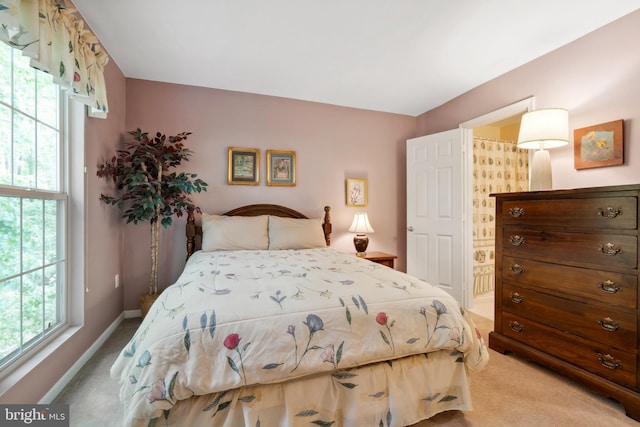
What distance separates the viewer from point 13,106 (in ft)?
4.74

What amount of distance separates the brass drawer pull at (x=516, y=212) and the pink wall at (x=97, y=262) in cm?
312

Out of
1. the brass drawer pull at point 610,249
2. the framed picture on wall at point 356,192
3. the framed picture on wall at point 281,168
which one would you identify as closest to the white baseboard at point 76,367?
the framed picture on wall at point 281,168

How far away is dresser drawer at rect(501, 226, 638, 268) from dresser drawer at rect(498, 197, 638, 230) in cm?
6

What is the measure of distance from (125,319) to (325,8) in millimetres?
3360

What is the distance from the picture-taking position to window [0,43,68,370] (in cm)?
139

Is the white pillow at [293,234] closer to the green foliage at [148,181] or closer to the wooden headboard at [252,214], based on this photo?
the wooden headboard at [252,214]

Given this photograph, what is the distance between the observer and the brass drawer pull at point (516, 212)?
6.76 feet

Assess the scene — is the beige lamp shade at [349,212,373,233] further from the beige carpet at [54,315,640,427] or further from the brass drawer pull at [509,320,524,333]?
the beige carpet at [54,315,640,427]

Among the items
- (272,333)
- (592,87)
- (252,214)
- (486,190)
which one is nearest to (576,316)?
(592,87)

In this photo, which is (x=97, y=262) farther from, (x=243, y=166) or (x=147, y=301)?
(x=243, y=166)

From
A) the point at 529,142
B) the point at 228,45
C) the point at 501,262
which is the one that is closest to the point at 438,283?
the point at 501,262

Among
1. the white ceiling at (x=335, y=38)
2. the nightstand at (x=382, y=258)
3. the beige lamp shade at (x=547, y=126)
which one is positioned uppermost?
the white ceiling at (x=335, y=38)

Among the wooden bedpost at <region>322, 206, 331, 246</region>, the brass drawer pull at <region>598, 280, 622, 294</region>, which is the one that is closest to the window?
the wooden bedpost at <region>322, 206, 331, 246</region>

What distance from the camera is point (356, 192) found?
376 cm
